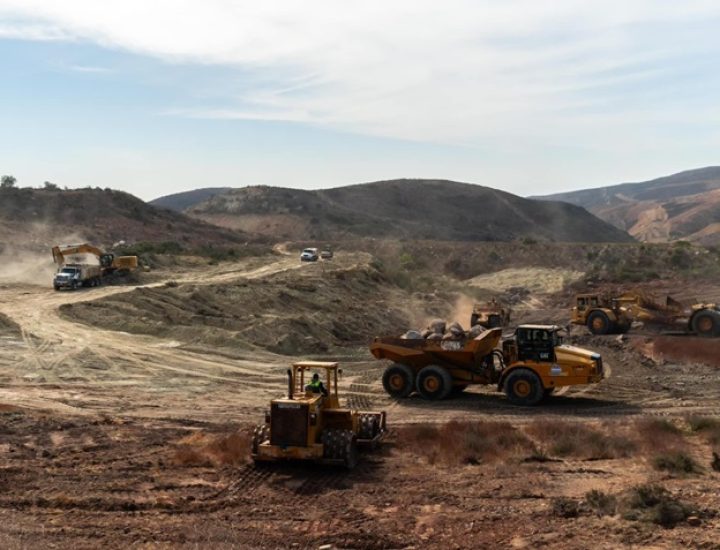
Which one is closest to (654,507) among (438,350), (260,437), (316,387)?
(316,387)

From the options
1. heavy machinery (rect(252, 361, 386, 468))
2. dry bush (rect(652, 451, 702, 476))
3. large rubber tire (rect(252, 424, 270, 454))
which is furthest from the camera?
large rubber tire (rect(252, 424, 270, 454))

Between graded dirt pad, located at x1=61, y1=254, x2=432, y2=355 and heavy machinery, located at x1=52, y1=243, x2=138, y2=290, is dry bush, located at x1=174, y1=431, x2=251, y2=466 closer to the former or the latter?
graded dirt pad, located at x1=61, y1=254, x2=432, y2=355

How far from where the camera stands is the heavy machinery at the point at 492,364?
20.4 m

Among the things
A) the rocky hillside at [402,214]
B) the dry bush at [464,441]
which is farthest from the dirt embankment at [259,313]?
the rocky hillside at [402,214]

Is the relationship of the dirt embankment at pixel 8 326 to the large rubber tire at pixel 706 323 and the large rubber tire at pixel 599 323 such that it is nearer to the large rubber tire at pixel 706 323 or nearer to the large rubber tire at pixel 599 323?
the large rubber tire at pixel 599 323

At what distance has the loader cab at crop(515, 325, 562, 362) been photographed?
2067 cm

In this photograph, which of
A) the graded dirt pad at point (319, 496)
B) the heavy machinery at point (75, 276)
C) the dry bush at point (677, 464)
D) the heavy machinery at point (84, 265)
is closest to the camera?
the graded dirt pad at point (319, 496)

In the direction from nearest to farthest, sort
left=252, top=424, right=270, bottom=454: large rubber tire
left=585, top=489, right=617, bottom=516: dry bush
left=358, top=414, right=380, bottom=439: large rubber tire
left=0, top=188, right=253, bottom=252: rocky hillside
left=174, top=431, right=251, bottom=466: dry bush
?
left=585, top=489, right=617, bottom=516: dry bush
left=252, top=424, right=270, bottom=454: large rubber tire
left=174, top=431, right=251, bottom=466: dry bush
left=358, top=414, right=380, bottom=439: large rubber tire
left=0, top=188, right=253, bottom=252: rocky hillside

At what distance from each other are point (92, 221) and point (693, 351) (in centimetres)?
6615

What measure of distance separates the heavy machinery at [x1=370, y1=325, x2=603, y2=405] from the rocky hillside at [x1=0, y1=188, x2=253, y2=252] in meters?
47.4

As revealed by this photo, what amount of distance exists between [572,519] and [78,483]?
27.3 feet

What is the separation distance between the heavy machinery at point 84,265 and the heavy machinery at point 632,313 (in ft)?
82.9

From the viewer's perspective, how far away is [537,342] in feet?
68.4

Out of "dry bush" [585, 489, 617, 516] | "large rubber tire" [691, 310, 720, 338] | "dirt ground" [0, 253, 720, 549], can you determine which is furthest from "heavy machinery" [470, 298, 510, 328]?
"dry bush" [585, 489, 617, 516]
